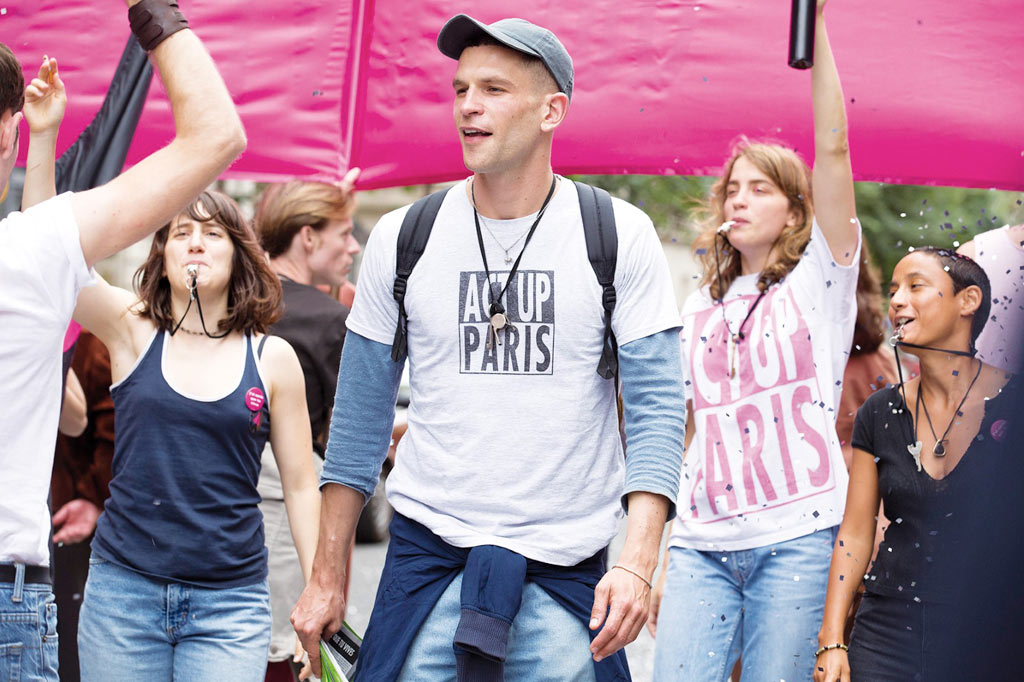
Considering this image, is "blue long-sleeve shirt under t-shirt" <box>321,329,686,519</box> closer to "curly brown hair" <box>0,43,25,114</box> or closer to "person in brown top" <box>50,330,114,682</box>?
"curly brown hair" <box>0,43,25,114</box>

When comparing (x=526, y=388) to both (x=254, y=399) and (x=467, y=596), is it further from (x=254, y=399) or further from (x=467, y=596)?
A: (x=254, y=399)

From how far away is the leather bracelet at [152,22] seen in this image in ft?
8.21

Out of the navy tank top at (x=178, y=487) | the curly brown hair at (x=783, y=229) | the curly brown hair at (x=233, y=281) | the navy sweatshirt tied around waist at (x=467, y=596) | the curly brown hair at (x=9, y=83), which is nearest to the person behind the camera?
the curly brown hair at (x=9, y=83)

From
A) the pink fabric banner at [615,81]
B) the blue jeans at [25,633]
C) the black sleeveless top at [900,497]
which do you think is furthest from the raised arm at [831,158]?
the blue jeans at [25,633]

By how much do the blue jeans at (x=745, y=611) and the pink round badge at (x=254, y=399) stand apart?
1.49m

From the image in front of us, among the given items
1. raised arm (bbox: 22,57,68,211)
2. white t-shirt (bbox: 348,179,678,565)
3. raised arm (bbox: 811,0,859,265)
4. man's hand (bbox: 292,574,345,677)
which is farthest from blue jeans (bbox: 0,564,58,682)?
raised arm (bbox: 811,0,859,265)

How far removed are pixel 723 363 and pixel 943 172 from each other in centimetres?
93

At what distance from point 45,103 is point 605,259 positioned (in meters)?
1.65

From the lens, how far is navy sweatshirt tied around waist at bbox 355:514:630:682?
9.91 ft

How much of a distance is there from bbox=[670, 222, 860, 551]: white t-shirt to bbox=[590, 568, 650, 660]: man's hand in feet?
3.94

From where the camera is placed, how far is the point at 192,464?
385 cm

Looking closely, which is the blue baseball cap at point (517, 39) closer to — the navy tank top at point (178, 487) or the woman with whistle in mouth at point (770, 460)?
the woman with whistle in mouth at point (770, 460)

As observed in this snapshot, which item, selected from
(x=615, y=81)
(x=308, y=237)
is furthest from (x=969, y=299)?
(x=308, y=237)

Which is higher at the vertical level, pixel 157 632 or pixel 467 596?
A: pixel 467 596
